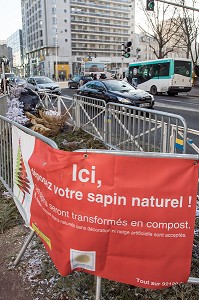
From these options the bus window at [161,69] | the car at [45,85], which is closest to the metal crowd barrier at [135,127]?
the car at [45,85]

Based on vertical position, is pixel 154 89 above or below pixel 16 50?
below

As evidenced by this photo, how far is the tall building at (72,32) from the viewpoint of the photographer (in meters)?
92.9

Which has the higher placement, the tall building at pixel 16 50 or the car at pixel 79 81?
the tall building at pixel 16 50

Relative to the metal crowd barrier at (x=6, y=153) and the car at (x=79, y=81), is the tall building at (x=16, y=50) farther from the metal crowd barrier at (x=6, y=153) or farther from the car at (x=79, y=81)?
the metal crowd barrier at (x=6, y=153)

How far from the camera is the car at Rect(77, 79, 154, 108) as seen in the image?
13.8 meters

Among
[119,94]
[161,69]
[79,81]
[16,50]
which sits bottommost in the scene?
[119,94]

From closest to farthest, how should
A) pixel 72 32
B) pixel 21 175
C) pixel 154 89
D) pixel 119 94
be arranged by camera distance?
pixel 21 175 → pixel 119 94 → pixel 154 89 → pixel 72 32

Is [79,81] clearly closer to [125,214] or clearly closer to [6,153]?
[6,153]

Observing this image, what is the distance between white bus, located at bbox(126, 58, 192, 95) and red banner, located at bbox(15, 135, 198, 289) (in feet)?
79.6

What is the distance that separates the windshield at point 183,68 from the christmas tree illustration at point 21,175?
23687 millimetres

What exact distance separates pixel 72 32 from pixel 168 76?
265ft

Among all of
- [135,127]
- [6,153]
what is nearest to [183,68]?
[135,127]

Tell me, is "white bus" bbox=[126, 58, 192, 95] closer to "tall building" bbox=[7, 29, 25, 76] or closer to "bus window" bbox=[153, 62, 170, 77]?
"bus window" bbox=[153, 62, 170, 77]

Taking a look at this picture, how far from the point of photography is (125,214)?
210 centimetres
